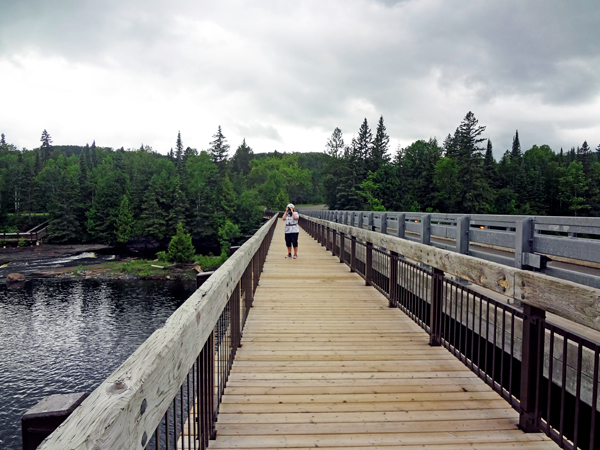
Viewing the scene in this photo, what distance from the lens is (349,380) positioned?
13.7 feet

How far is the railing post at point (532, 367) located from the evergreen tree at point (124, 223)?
96290mm

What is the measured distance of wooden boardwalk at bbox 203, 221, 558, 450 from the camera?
307 centimetres

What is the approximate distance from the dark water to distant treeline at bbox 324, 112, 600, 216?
41723 mm

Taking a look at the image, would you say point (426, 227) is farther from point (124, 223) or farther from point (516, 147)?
point (516, 147)

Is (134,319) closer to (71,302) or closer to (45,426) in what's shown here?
(71,302)

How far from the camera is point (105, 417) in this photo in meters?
1.08

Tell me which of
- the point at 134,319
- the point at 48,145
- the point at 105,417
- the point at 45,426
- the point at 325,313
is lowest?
the point at 134,319

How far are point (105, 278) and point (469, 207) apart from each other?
188ft

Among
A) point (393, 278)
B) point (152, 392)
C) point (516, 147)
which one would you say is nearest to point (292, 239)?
point (393, 278)

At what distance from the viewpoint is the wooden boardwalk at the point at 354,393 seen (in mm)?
3068

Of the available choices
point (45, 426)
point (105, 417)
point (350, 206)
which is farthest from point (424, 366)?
point (350, 206)

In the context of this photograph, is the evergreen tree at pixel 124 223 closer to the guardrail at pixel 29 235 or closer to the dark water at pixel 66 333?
the guardrail at pixel 29 235

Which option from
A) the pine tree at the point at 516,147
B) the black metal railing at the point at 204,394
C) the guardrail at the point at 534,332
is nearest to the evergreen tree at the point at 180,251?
the guardrail at the point at 534,332

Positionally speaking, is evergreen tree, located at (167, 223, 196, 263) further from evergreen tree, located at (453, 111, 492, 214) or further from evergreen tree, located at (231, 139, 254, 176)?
evergreen tree, located at (231, 139, 254, 176)
